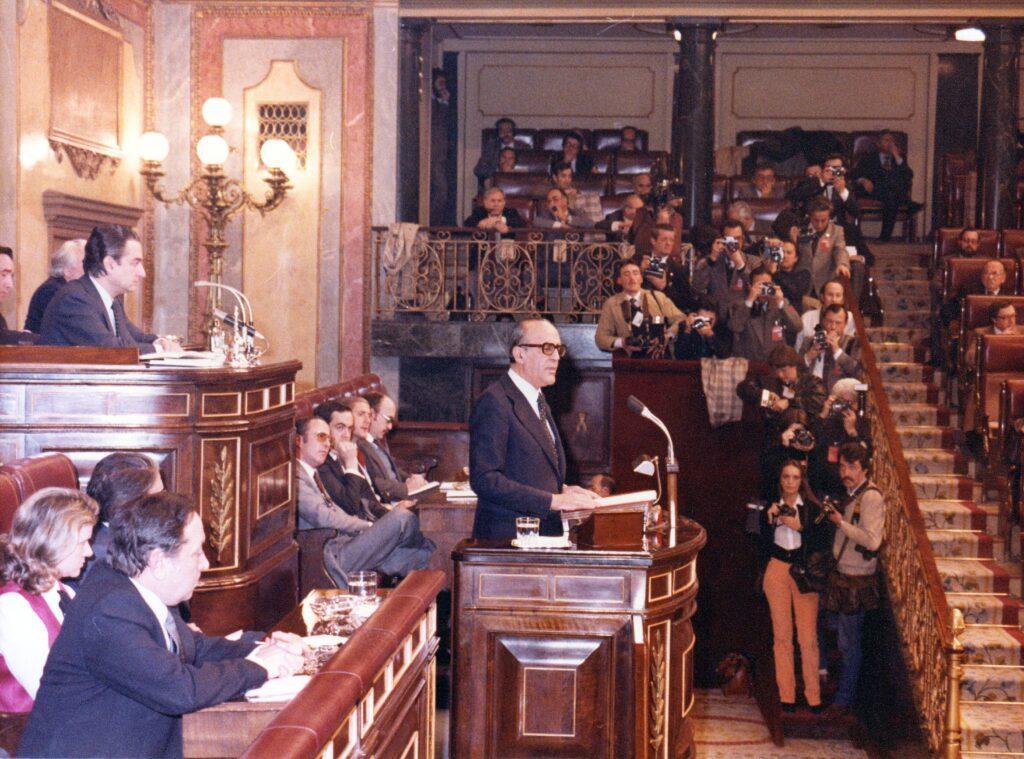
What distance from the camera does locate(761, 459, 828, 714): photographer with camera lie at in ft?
22.4

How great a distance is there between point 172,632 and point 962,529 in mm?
5605

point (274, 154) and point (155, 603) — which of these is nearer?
point (155, 603)

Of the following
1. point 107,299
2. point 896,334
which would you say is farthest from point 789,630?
point 107,299

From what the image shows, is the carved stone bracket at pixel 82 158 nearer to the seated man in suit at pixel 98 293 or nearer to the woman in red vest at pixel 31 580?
the seated man in suit at pixel 98 293

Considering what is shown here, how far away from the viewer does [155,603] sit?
8.14 feet

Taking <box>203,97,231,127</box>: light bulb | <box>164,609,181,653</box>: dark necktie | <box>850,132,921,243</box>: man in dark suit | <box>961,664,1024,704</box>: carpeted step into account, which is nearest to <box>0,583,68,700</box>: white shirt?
<box>164,609,181,653</box>: dark necktie

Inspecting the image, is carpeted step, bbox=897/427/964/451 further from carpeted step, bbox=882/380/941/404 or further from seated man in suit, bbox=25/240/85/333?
seated man in suit, bbox=25/240/85/333

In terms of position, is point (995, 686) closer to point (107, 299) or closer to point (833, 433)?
point (833, 433)

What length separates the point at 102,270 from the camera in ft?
14.6

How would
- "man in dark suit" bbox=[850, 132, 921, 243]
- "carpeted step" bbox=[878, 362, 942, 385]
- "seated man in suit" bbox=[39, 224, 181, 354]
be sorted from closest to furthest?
"seated man in suit" bbox=[39, 224, 181, 354] < "carpeted step" bbox=[878, 362, 942, 385] < "man in dark suit" bbox=[850, 132, 921, 243]

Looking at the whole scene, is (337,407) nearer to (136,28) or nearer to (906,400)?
(906,400)

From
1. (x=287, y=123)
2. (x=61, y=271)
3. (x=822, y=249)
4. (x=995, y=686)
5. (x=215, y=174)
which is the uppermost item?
(x=287, y=123)

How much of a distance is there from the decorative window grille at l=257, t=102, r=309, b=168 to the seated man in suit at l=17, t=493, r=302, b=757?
25.7 ft

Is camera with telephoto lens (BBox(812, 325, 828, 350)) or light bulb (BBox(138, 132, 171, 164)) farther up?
light bulb (BBox(138, 132, 171, 164))
